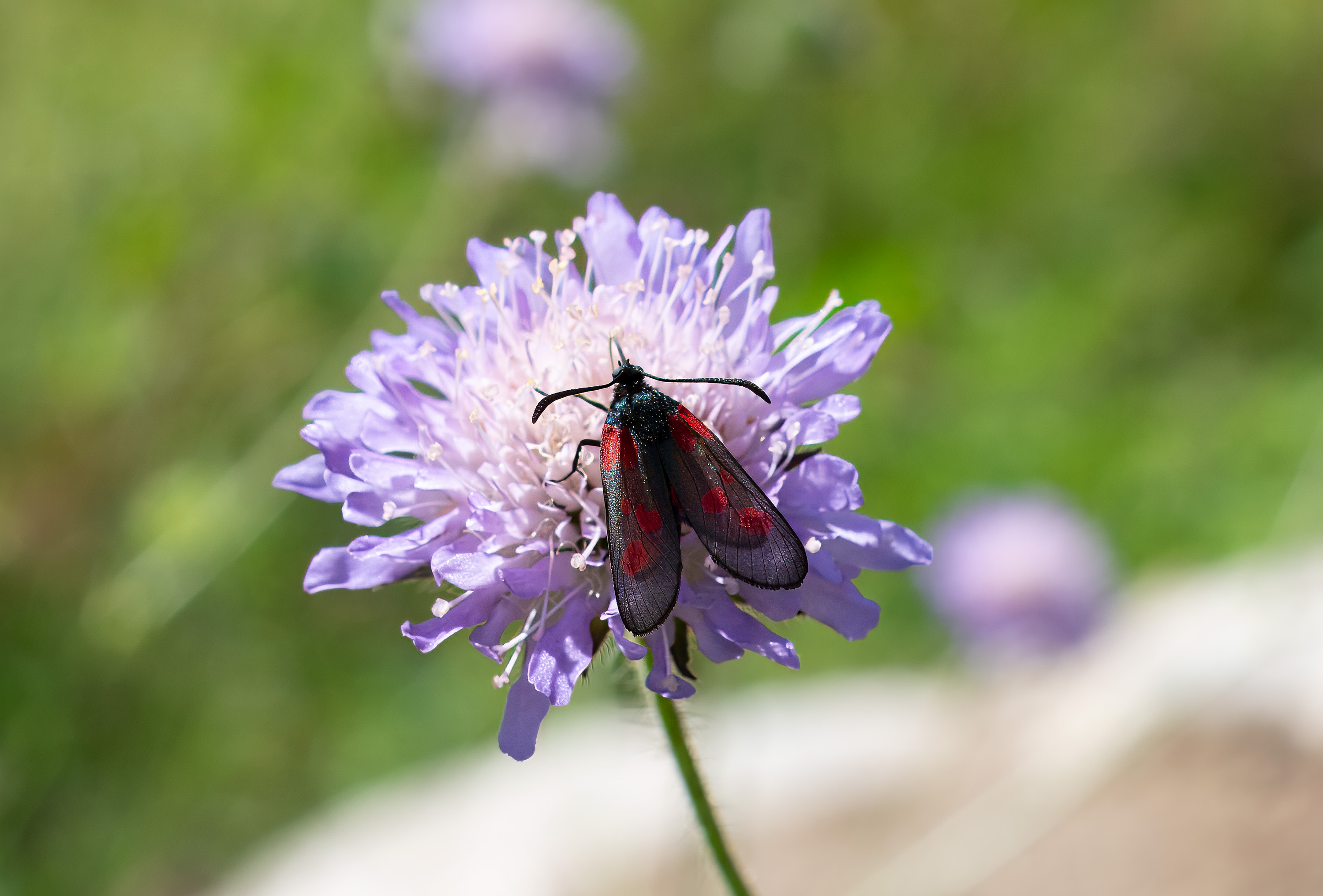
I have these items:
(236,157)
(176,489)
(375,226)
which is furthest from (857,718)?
(236,157)

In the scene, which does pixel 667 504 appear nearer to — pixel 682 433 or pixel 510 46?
pixel 682 433

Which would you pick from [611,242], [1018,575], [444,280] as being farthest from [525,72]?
[611,242]

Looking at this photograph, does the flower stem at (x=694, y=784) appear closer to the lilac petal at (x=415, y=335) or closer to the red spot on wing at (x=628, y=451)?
the red spot on wing at (x=628, y=451)

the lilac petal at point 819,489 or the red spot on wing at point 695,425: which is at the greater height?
the red spot on wing at point 695,425

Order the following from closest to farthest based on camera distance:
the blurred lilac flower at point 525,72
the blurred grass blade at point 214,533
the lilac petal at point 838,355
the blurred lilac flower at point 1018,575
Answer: the lilac petal at point 838,355 < the blurred grass blade at point 214,533 < the blurred lilac flower at point 1018,575 < the blurred lilac flower at point 525,72

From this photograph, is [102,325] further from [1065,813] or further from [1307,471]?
[1307,471]

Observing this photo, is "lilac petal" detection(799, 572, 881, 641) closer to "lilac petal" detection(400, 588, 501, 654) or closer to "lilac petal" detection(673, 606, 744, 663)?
"lilac petal" detection(673, 606, 744, 663)

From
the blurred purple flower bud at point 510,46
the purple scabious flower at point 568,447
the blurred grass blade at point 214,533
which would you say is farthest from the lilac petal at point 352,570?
the blurred purple flower bud at point 510,46
